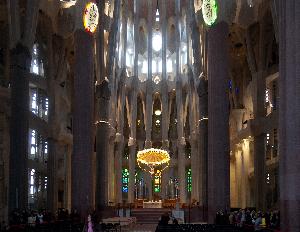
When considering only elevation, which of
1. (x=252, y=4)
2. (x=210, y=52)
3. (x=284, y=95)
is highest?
(x=252, y=4)

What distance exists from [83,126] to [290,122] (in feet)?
47.8

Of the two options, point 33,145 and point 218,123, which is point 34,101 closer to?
point 33,145

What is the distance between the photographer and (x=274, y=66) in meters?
42.9

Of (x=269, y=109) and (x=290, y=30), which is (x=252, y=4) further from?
(x=290, y=30)

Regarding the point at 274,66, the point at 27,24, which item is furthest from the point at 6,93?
the point at 274,66

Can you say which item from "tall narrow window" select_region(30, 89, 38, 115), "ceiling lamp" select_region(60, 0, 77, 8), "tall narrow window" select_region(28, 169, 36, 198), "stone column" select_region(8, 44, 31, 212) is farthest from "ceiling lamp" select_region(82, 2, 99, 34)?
"tall narrow window" select_region(28, 169, 36, 198)

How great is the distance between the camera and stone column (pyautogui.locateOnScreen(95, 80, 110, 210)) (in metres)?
45.0

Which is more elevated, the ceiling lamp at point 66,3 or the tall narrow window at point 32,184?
the ceiling lamp at point 66,3

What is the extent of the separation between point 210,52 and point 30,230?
14.9 m

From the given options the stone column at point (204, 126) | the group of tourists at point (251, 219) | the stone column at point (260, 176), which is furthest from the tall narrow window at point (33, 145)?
the group of tourists at point (251, 219)

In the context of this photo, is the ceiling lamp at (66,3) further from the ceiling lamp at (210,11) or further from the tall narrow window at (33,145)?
the ceiling lamp at (210,11)

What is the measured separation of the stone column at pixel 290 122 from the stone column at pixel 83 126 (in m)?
13.5

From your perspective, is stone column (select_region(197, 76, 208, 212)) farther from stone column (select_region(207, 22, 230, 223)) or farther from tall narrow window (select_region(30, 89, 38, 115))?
tall narrow window (select_region(30, 89, 38, 115))

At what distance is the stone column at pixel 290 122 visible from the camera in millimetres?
19297
